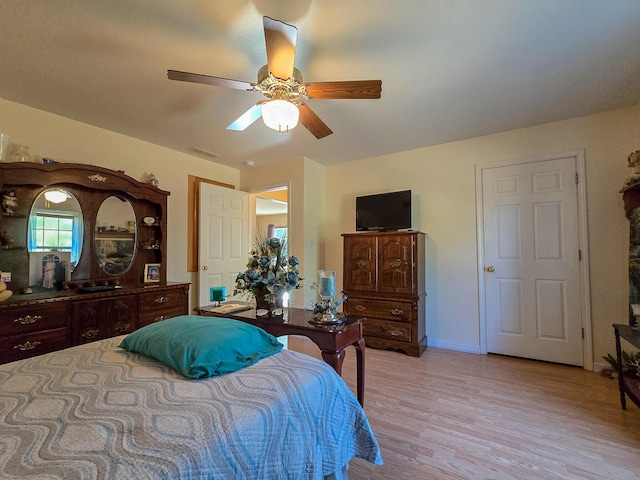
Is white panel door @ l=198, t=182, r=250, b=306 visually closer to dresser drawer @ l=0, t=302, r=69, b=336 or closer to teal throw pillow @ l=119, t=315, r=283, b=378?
dresser drawer @ l=0, t=302, r=69, b=336

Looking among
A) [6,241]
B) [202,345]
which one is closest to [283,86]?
[202,345]

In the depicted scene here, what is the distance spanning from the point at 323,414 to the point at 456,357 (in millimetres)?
2642

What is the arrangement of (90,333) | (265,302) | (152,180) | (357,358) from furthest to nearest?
(152,180) < (90,333) < (265,302) < (357,358)

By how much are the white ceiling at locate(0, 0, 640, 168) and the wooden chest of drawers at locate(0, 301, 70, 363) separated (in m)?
1.76

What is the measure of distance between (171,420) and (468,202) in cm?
351

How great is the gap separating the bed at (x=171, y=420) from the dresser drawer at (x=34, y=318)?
127 cm

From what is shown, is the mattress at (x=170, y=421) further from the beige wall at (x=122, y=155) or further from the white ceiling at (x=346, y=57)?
the beige wall at (x=122, y=155)

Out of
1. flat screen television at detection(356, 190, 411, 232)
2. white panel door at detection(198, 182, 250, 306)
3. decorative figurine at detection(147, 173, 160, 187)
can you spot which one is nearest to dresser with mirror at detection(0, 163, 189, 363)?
decorative figurine at detection(147, 173, 160, 187)

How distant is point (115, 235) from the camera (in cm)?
300

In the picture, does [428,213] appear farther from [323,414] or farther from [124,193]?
[124,193]

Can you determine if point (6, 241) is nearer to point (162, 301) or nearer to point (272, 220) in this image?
point (162, 301)

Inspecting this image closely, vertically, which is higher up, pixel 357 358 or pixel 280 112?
pixel 280 112

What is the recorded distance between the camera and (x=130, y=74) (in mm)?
2064

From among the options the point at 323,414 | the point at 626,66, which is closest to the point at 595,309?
the point at 626,66
